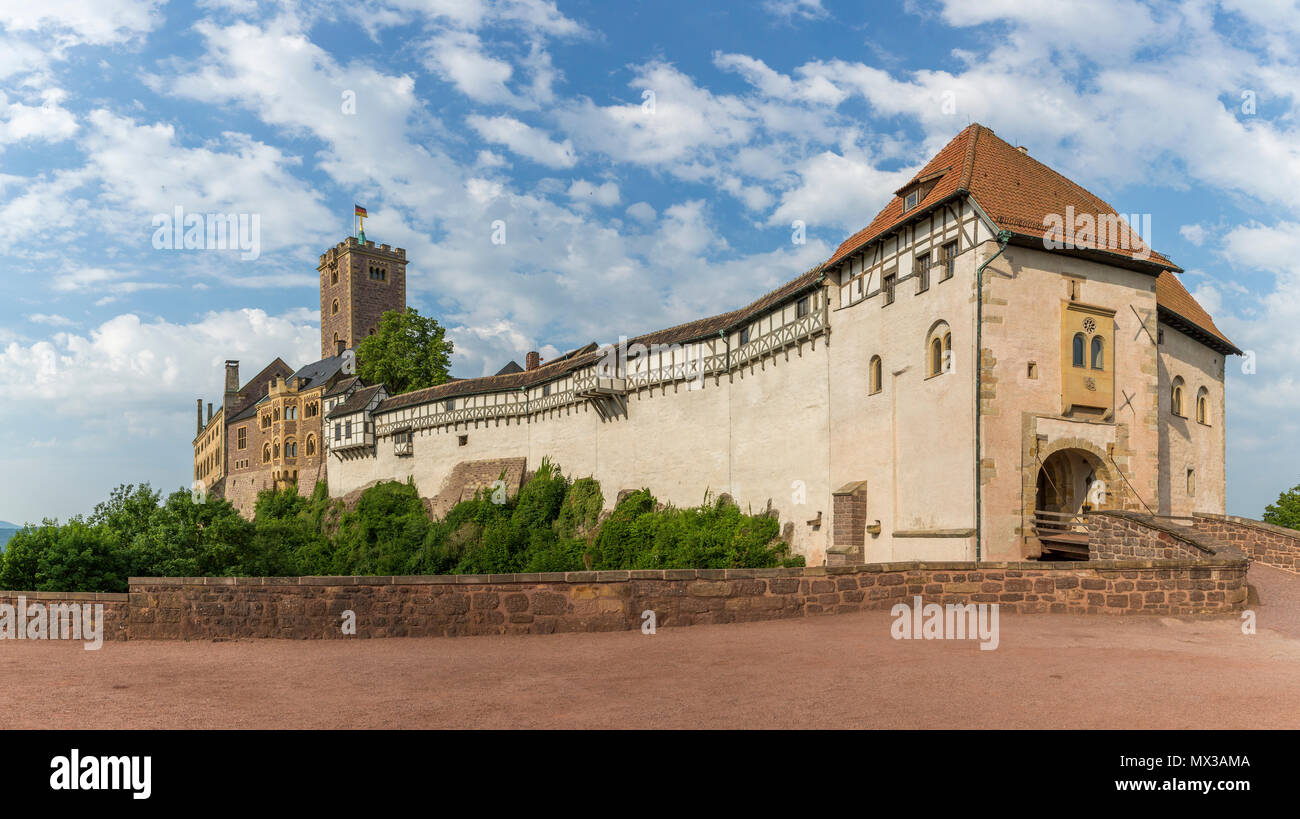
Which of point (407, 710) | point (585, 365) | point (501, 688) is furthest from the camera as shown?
point (585, 365)

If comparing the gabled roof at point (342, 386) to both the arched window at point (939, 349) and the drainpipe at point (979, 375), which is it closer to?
the arched window at point (939, 349)

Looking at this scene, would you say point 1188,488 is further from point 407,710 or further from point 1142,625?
point 407,710

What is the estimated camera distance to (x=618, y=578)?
12.1 meters

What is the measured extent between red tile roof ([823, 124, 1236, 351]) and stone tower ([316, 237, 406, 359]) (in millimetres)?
58204

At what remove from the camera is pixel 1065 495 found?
892 inches

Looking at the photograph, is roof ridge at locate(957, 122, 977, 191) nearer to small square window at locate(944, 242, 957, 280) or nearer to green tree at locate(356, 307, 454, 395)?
small square window at locate(944, 242, 957, 280)

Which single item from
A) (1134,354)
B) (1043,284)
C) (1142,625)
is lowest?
(1142,625)

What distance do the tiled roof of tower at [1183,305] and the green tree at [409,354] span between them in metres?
Answer: 43.2

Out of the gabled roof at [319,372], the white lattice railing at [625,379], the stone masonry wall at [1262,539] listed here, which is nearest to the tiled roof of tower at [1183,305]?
the stone masonry wall at [1262,539]

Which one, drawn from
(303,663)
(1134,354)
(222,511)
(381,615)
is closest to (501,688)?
(303,663)

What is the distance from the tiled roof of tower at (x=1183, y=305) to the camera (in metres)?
28.9

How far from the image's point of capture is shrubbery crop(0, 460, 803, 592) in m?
19.3
